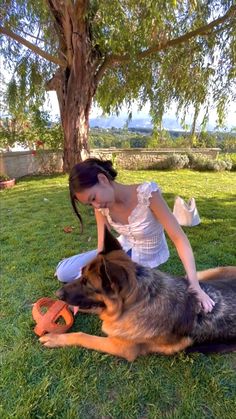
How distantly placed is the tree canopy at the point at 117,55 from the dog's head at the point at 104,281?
5.87 m

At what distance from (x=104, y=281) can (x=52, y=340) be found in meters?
1.03

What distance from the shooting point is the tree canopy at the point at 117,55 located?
306 inches

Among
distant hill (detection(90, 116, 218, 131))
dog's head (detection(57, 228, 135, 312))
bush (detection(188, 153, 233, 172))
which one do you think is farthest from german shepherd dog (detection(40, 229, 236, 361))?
bush (detection(188, 153, 233, 172))

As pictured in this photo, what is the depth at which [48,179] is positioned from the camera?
11859 mm

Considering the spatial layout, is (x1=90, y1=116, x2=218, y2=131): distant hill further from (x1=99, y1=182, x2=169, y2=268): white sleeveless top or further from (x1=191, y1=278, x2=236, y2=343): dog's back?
(x1=191, y1=278, x2=236, y2=343): dog's back

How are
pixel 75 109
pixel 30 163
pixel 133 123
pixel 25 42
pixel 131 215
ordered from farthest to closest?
pixel 30 163 < pixel 133 123 < pixel 75 109 < pixel 25 42 < pixel 131 215

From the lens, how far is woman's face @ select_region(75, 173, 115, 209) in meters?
2.59

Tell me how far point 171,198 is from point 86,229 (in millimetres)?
3377

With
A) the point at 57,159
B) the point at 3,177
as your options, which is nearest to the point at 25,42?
the point at 3,177

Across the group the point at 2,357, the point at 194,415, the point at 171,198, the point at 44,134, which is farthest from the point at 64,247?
the point at 44,134

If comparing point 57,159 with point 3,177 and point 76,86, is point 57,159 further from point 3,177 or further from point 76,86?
point 76,86

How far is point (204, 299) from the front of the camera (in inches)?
102

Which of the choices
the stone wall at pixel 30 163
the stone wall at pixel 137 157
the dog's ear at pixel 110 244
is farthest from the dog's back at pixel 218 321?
the stone wall at pixel 137 157

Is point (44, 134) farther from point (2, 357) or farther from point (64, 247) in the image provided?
point (2, 357)
